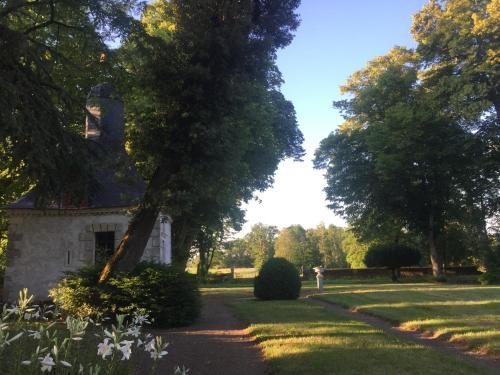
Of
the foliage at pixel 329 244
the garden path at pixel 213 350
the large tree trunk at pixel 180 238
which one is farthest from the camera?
the foliage at pixel 329 244

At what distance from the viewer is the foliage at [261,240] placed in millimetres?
91062

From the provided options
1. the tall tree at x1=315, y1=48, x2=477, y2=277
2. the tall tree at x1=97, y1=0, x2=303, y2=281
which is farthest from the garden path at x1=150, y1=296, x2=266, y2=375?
the tall tree at x1=315, y1=48, x2=477, y2=277

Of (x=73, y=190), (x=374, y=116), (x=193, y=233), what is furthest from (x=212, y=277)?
(x=73, y=190)

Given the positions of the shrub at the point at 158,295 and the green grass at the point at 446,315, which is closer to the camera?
the green grass at the point at 446,315

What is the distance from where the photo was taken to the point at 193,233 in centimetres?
2970

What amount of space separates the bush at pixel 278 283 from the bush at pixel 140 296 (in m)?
5.73

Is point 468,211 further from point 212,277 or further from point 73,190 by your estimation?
point 73,190

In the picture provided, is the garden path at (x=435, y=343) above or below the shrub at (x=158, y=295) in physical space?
below

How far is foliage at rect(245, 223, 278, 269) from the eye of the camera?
299 feet

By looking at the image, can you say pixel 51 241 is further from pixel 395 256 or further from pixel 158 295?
pixel 395 256

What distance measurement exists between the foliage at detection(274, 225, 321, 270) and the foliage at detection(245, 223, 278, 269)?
224 inches

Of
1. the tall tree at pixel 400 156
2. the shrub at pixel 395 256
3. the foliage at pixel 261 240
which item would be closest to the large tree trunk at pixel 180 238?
the tall tree at pixel 400 156

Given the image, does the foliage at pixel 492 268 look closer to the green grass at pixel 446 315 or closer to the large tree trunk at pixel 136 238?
the green grass at pixel 446 315

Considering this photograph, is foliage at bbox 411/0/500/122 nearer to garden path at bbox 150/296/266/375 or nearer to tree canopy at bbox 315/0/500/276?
tree canopy at bbox 315/0/500/276
